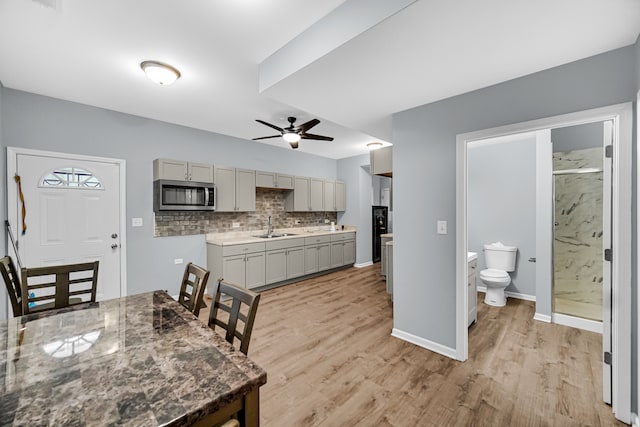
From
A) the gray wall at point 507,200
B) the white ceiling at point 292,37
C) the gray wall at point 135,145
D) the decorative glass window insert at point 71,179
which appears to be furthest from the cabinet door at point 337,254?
the decorative glass window insert at point 71,179

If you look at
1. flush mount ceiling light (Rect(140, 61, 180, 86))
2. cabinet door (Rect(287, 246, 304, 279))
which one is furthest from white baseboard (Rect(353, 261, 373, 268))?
flush mount ceiling light (Rect(140, 61, 180, 86))

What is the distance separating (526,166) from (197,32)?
4346 mm

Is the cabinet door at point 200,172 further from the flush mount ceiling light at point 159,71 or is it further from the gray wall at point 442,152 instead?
the gray wall at point 442,152

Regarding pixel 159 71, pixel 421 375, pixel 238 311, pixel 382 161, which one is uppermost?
pixel 159 71

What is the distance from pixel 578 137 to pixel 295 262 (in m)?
4.32

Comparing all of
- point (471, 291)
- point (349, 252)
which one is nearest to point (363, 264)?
point (349, 252)

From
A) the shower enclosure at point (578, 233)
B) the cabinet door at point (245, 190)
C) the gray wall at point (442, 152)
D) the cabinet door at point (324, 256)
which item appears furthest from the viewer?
the cabinet door at point (324, 256)

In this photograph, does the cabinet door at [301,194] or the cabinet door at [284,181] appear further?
the cabinet door at [301,194]

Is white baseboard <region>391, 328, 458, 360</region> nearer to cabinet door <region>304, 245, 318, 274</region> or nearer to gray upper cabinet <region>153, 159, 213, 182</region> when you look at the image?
cabinet door <region>304, 245, 318, 274</region>

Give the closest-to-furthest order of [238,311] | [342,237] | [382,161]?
[238,311]
[382,161]
[342,237]

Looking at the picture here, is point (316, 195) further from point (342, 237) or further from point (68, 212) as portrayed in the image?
point (68, 212)

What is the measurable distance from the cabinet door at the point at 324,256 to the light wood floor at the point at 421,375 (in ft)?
6.47

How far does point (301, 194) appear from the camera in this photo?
557 cm

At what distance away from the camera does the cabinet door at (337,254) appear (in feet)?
18.7
